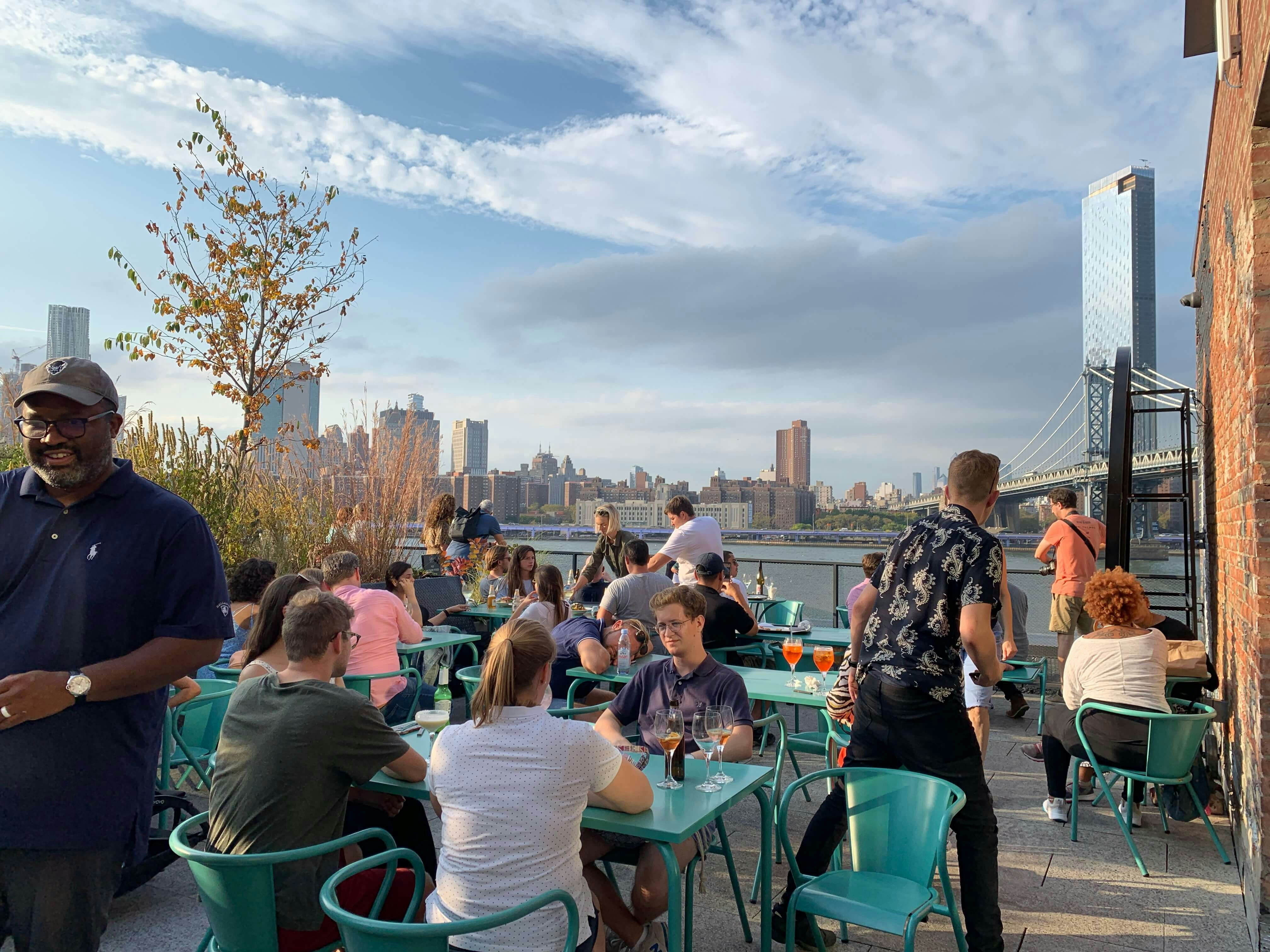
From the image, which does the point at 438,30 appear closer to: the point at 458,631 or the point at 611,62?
the point at 611,62

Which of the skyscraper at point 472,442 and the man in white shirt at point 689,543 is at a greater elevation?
the skyscraper at point 472,442

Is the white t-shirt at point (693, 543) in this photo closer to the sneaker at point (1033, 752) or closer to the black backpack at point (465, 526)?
the sneaker at point (1033, 752)

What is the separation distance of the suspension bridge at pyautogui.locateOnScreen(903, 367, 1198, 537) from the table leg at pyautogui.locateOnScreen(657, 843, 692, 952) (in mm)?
1392

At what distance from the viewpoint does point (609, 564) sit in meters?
7.09

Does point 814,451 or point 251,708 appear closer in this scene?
point 251,708

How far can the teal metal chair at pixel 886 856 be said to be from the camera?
2182 millimetres

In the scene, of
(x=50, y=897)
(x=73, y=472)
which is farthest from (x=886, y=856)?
(x=73, y=472)

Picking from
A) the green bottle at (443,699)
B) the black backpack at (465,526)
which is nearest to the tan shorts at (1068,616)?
the green bottle at (443,699)

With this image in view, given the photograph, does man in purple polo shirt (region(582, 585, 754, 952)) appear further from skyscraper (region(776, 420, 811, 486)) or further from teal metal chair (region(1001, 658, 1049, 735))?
skyscraper (region(776, 420, 811, 486))

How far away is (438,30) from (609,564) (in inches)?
170

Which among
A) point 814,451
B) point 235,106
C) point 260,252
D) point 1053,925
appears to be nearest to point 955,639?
point 1053,925

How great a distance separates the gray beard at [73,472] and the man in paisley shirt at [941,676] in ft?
7.15

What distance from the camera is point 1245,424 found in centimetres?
284

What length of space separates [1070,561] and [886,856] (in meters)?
4.52
